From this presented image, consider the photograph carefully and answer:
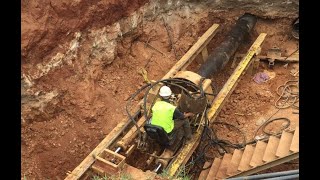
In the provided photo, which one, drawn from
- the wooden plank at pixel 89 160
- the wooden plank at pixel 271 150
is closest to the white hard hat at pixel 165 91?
the wooden plank at pixel 89 160

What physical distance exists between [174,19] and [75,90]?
164 inches

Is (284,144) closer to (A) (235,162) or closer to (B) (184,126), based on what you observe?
(A) (235,162)

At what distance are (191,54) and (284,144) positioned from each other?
340cm

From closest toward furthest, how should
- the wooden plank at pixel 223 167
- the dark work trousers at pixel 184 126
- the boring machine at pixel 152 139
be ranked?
the boring machine at pixel 152 139, the dark work trousers at pixel 184 126, the wooden plank at pixel 223 167

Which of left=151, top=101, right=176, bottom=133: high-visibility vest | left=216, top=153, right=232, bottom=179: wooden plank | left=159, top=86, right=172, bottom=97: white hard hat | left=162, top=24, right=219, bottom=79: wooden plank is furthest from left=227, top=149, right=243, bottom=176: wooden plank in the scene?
left=162, top=24, right=219, bottom=79: wooden plank

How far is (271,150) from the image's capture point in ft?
25.3

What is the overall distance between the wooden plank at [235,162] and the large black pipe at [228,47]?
1.86 metres

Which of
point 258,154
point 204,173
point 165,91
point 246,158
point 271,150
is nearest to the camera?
point 165,91

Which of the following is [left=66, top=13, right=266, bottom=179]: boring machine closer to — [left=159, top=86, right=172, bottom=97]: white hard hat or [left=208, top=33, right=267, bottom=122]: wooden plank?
[left=208, top=33, right=267, bottom=122]: wooden plank

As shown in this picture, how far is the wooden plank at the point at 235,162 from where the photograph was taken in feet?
26.6

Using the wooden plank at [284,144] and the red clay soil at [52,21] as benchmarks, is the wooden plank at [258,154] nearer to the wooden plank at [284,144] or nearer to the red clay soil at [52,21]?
the wooden plank at [284,144]

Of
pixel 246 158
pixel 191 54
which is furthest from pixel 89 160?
pixel 191 54


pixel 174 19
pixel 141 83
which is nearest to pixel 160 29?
pixel 174 19

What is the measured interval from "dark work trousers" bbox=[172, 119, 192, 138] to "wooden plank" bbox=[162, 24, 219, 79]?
1.56 m
